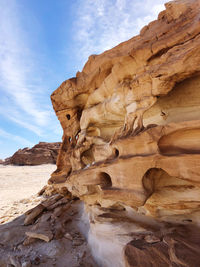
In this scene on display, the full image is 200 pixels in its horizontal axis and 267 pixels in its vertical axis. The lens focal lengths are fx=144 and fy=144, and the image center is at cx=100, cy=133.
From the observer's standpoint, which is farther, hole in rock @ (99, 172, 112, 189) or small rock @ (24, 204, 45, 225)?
small rock @ (24, 204, 45, 225)

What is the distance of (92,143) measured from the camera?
4.89 m

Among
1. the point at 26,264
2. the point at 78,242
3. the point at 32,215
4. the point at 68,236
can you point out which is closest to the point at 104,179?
the point at 78,242

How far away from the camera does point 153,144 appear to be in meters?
2.77

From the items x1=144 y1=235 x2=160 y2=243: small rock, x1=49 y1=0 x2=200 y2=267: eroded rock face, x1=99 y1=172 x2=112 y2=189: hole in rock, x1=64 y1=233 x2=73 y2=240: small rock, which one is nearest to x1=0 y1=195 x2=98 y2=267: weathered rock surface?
x1=64 y1=233 x2=73 y2=240: small rock

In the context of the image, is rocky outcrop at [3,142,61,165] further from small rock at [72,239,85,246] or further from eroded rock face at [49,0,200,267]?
eroded rock face at [49,0,200,267]

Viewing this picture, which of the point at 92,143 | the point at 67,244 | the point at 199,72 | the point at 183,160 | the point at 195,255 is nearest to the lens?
the point at 195,255

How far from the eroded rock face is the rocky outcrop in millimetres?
26661

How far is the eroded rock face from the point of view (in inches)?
100.0

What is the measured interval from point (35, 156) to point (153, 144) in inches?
1178

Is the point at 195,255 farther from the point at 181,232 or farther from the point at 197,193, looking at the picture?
the point at 197,193

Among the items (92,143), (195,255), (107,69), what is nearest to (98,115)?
(92,143)

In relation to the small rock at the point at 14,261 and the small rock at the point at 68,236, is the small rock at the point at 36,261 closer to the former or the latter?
the small rock at the point at 14,261

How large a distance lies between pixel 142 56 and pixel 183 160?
273 cm

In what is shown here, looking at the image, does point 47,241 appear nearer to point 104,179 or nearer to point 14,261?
point 14,261
